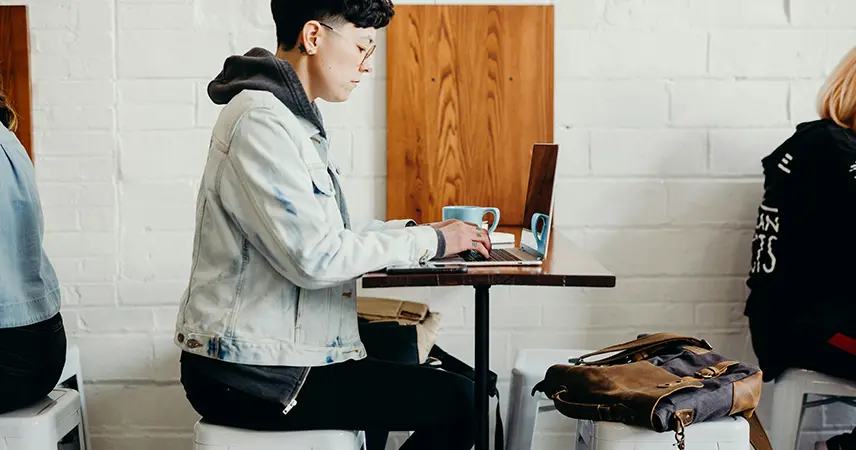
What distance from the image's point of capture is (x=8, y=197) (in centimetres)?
179

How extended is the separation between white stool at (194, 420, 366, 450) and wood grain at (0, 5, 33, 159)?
1326 millimetres

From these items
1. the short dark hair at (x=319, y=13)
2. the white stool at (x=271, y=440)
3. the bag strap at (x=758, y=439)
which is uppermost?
the short dark hair at (x=319, y=13)

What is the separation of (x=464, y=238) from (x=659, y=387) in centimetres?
40

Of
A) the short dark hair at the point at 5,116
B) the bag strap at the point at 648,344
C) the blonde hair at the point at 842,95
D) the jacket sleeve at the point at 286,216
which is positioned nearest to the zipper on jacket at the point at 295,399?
the jacket sleeve at the point at 286,216

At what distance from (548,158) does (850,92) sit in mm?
930

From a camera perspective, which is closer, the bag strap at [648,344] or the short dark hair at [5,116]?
the bag strap at [648,344]

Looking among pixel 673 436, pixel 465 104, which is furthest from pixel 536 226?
pixel 465 104

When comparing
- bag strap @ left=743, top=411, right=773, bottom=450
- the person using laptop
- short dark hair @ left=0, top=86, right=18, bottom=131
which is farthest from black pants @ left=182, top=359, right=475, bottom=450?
bag strap @ left=743, top=411, right=773, bottom=450

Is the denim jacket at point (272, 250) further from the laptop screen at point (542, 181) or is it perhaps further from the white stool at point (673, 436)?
the white stool at point (673, 436)

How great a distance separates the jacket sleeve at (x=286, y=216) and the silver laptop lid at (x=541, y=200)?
0.90 ft

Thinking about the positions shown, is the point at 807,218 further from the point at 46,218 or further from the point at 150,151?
the point at 46,218

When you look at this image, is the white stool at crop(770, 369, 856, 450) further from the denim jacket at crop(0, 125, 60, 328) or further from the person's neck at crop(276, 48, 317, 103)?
the denim jacket at crop(0, 125, 60, 328)

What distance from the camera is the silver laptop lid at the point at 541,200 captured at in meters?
1.63

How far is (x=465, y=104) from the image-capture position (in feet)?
8.10
